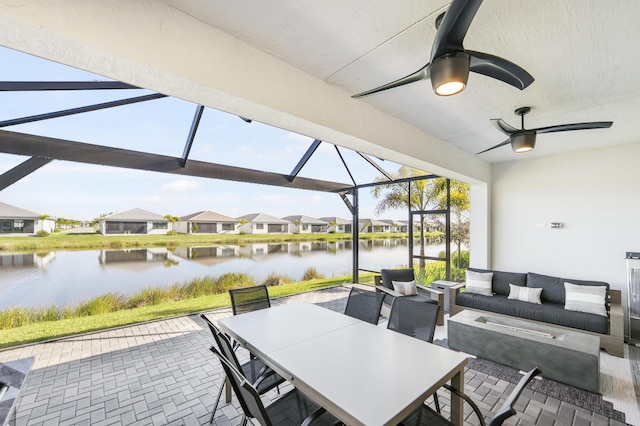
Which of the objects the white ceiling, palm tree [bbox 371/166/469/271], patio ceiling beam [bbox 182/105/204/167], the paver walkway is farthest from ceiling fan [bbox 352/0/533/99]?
palm tree [bbox 371/166/469/271]

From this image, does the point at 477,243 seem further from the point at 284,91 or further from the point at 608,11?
the point at 284,91

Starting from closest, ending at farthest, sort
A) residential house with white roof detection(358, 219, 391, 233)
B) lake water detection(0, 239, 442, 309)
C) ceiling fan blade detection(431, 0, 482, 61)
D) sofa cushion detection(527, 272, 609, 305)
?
ceiling fan blade detection(431, 0, 482, 61), lake water detection(0, 239, 442, 309), sofa cushion detection(527, 272, 609, 305), residential house with white roof detection(358, 219, 391, 233)

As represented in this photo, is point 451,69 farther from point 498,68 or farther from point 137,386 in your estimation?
point 137,386

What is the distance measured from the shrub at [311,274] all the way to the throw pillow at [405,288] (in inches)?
139

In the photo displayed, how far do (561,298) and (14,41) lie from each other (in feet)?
21.4

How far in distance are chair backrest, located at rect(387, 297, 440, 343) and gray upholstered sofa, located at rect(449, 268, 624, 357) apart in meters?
2.73

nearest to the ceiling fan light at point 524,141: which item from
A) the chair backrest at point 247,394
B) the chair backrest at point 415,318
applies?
the chair backrest at point 415,318

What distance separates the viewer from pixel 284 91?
2270 mm

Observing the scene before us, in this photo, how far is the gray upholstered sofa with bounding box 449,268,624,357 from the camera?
3488 millimetres

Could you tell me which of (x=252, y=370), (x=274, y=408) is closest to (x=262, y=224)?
(x=252, y=370)

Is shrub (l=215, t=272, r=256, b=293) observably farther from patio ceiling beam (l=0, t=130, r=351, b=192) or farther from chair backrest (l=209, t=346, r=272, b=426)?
chair backrest (l=209, t=346, r=272, b=426)

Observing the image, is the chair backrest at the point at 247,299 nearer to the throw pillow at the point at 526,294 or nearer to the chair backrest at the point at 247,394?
the chair backrest at the point at 247,394

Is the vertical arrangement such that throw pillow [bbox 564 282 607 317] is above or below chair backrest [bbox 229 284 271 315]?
A: below

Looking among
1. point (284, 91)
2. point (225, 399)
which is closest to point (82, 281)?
point (225, 399)
